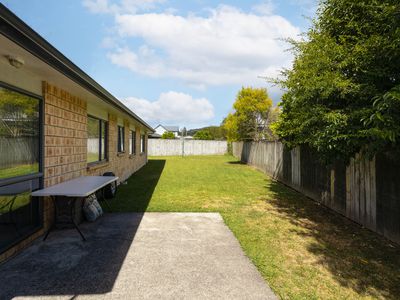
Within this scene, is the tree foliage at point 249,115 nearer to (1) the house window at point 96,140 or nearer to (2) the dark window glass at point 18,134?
(1) the house window at point 96,140

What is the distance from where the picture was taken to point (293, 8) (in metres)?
6.41

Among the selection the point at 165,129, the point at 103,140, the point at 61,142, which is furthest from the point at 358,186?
the point at 165,129

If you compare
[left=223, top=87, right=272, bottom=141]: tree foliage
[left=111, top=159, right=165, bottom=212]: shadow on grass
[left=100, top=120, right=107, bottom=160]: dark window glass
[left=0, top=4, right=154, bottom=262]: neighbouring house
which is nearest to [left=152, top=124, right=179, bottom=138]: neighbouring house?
[left=223, top=87, right=272, bottom=141]: tree foliage

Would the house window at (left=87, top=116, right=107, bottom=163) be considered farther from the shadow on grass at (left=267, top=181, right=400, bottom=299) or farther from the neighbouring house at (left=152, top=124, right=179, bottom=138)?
the neighbouring house at (left=152, top=124, right=179, bottom=138)

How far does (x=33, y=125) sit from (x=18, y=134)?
410 mm

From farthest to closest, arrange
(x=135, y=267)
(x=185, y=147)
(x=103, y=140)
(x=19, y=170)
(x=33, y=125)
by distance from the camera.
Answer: (x=185, y=147)
(x=103, y=140)
(x=33, y=125)
(x=19, y=170)
(x=135, y=267)

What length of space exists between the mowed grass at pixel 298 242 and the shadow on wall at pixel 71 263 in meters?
1.69

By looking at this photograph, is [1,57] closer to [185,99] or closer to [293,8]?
[293,8]

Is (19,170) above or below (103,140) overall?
below

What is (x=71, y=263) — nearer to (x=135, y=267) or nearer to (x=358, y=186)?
(x=135, y=267)

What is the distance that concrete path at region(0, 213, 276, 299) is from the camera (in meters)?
2.84

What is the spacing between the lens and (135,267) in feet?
11.2

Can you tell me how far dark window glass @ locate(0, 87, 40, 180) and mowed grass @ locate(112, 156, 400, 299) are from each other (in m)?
2.56

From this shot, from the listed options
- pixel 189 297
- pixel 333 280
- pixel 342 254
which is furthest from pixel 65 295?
pixel 342 254
